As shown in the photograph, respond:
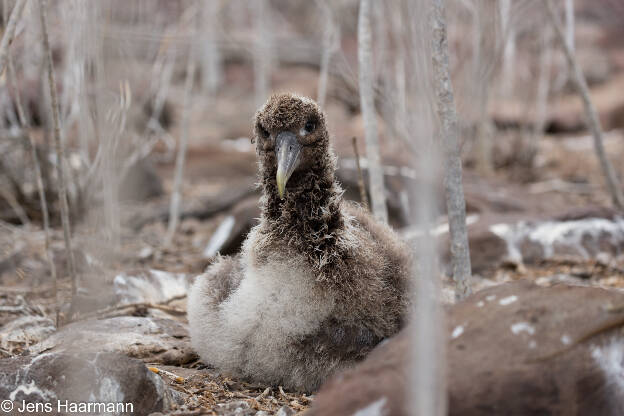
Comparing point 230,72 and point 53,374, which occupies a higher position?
point 230,72

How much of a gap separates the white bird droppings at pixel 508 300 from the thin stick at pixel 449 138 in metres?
0.74

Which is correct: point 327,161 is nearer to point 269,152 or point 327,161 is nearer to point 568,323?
point 269,152

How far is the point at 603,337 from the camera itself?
237 cm

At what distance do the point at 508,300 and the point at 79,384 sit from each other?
179 cm

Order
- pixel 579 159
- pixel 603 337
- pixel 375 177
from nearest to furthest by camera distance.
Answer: pixel 603 337 → pixel 375 177 → pixel 579 159

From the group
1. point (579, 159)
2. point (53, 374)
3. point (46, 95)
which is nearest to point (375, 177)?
point (53, 374)

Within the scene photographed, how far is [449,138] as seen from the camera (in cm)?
326

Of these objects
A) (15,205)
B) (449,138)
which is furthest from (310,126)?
(15,205)

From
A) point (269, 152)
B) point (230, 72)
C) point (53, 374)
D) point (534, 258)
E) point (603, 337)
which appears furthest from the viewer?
point (230, 72)

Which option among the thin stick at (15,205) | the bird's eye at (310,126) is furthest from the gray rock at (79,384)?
the thin stick at (15,205)

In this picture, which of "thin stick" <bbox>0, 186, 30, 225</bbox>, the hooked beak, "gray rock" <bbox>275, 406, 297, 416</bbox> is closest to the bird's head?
the hooked beak

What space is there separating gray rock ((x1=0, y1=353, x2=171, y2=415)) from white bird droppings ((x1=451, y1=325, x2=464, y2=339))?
1.36 meters

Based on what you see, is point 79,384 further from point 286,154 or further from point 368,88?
point 368,88

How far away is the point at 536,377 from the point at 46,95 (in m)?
5.70
